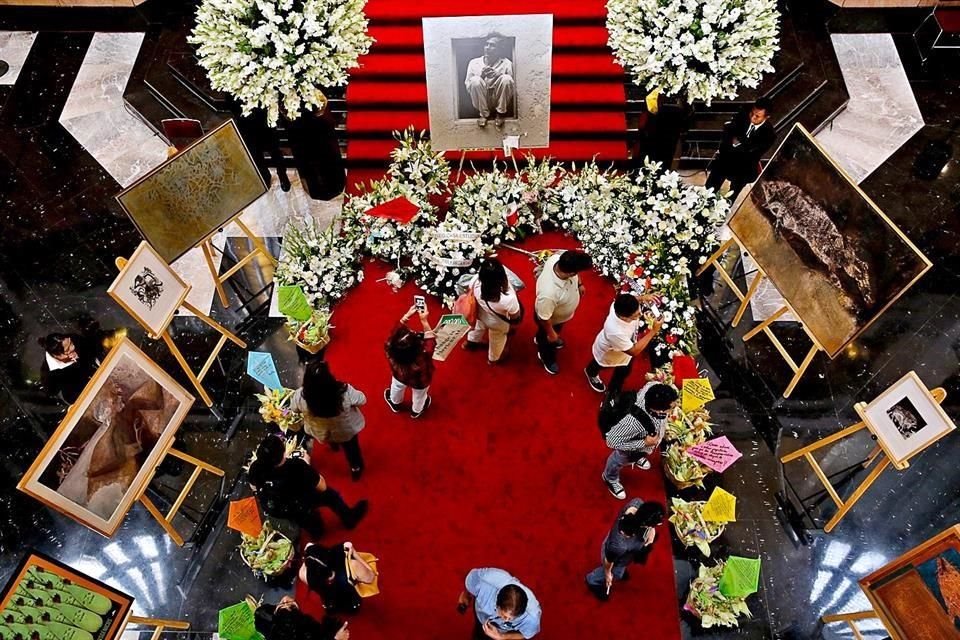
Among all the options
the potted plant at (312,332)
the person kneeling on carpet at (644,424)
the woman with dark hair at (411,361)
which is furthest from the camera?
the potted plant at (312,332)

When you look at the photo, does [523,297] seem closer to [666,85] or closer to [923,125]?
[666,85]

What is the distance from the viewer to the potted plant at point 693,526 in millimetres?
5750

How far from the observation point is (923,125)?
8.61 meters

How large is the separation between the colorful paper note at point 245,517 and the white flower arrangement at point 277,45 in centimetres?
343

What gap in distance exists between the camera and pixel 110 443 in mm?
4977

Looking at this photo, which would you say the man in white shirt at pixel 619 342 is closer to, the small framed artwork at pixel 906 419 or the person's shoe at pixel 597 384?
the person's shoe at pixel 597 384

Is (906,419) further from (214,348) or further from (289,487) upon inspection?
(214,348)

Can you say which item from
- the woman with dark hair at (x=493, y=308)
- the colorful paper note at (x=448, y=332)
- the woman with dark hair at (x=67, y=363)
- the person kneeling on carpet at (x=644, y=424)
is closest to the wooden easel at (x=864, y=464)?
the person kneeling on carpet at (x=644, y=424)

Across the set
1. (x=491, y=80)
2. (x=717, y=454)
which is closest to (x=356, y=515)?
(x=717, y=454)

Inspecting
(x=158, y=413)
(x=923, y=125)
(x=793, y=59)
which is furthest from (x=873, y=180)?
(x=158, y=413)

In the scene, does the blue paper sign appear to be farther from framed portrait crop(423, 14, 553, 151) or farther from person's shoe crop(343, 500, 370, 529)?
framed portrait crop(423, 14, 553, 151)

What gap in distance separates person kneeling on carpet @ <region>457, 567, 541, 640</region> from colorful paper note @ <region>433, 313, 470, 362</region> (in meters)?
2.23

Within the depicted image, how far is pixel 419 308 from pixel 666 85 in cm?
314

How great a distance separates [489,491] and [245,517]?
200 cm
